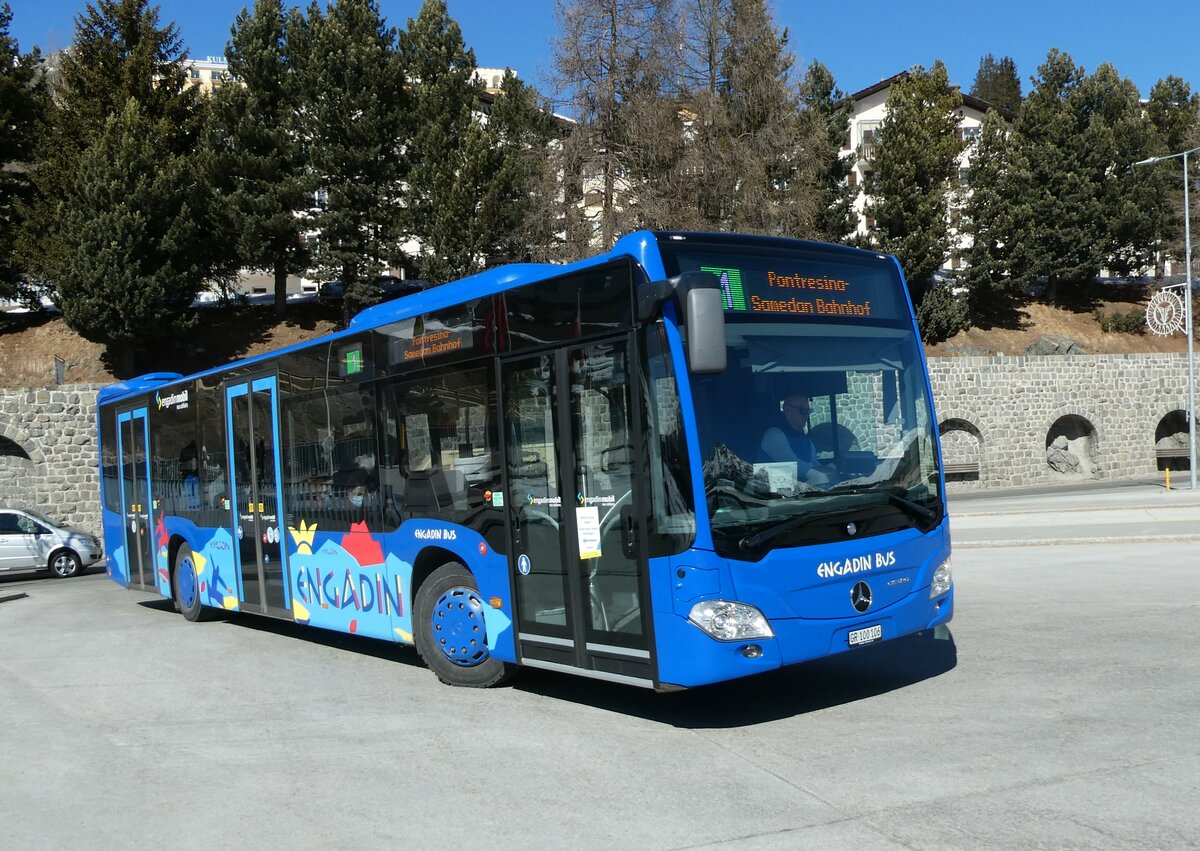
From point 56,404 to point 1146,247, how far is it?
47476mm

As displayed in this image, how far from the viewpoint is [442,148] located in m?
37.1

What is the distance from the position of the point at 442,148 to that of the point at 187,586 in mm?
25635

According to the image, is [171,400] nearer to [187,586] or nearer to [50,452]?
[187,586]

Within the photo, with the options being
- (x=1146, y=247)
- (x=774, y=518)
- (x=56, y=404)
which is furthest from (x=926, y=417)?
(x=1146, y=247)

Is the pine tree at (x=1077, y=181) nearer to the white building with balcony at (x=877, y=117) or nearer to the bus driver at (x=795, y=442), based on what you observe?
the white building with balcony at (x=877, y=117)

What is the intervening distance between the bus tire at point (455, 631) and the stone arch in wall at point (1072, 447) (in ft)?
118

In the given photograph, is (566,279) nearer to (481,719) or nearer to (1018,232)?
(481,719)

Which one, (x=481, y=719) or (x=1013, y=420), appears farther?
(x=1013, y=420)

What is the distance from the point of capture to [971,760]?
19.2 ft

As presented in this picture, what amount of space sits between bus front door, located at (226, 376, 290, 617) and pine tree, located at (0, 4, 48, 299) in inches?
1217

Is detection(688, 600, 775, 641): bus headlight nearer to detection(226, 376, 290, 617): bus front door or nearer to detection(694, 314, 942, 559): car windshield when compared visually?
detection(694, 314, 942, 559): car windshield

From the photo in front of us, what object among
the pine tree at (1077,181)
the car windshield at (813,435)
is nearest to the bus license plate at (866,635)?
the car windshield at (813,435)

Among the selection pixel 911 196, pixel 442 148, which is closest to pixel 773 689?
pixel 442 148

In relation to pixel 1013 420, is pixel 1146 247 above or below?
above
